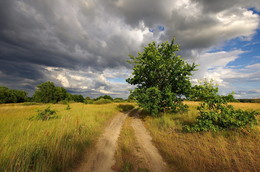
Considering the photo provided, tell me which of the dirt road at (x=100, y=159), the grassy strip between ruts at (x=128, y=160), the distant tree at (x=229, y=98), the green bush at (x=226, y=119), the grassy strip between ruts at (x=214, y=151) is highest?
the distant tree at (x=229, y=98)

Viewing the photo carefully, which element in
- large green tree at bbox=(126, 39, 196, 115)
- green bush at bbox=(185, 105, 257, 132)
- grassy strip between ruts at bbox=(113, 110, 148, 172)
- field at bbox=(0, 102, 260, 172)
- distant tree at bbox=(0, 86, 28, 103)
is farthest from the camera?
distant tree at bbox=(0, 86, 28, 103)

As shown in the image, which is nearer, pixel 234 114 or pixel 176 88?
pixel 234 114

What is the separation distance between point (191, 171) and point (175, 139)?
8.96 feet

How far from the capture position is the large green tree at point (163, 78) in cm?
1184

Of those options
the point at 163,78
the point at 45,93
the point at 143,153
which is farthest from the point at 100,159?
the point at 45,93

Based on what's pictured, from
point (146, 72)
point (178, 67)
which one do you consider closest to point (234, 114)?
point (178, 67)

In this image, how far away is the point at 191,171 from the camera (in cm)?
407

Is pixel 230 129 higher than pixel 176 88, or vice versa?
pixel 176 88

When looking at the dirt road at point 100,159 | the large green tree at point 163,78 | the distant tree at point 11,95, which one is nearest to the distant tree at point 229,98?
the large green tree at point 163,78

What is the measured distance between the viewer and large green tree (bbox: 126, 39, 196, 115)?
466 inches

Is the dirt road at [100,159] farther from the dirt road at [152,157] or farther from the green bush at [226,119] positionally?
the green bush at [226,119]

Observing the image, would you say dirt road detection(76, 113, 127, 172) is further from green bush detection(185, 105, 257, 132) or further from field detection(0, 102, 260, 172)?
green bush detection(185, 105, 257, 132)

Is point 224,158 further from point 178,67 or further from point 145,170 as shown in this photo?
point 178,67

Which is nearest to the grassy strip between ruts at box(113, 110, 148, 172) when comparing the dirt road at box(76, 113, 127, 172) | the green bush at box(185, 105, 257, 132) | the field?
the field
